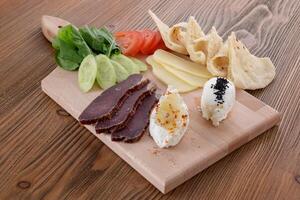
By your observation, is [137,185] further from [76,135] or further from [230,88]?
[230,88]

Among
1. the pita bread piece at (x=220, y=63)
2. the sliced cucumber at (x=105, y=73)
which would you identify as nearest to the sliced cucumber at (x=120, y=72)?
the sliced cucumber at (x=105, y=73)

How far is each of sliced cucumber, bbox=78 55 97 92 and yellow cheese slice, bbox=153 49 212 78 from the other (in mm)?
228

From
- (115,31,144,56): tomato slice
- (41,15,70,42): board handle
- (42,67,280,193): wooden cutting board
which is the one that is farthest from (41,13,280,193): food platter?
(41,15,70,42): board handle

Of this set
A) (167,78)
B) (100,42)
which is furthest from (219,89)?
(100,42)

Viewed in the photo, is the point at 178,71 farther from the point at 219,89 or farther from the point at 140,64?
the point at 219,89

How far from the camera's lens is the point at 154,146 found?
1864 millimetres

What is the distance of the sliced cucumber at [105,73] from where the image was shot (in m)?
2.09

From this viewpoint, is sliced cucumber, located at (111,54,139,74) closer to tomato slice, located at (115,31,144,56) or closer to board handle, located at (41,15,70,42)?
tomato slice, located at (115,31,144,56)

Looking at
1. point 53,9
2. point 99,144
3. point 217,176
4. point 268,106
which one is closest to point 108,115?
point 99,144

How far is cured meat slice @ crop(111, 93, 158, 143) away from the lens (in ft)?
6.14

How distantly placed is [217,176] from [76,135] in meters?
0.45

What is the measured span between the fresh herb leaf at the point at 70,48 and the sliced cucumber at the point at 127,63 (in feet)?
0.31

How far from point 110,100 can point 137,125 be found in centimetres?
13

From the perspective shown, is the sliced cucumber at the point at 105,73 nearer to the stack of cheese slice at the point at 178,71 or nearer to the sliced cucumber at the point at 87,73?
the sliced cucumber at the point at 87,73
